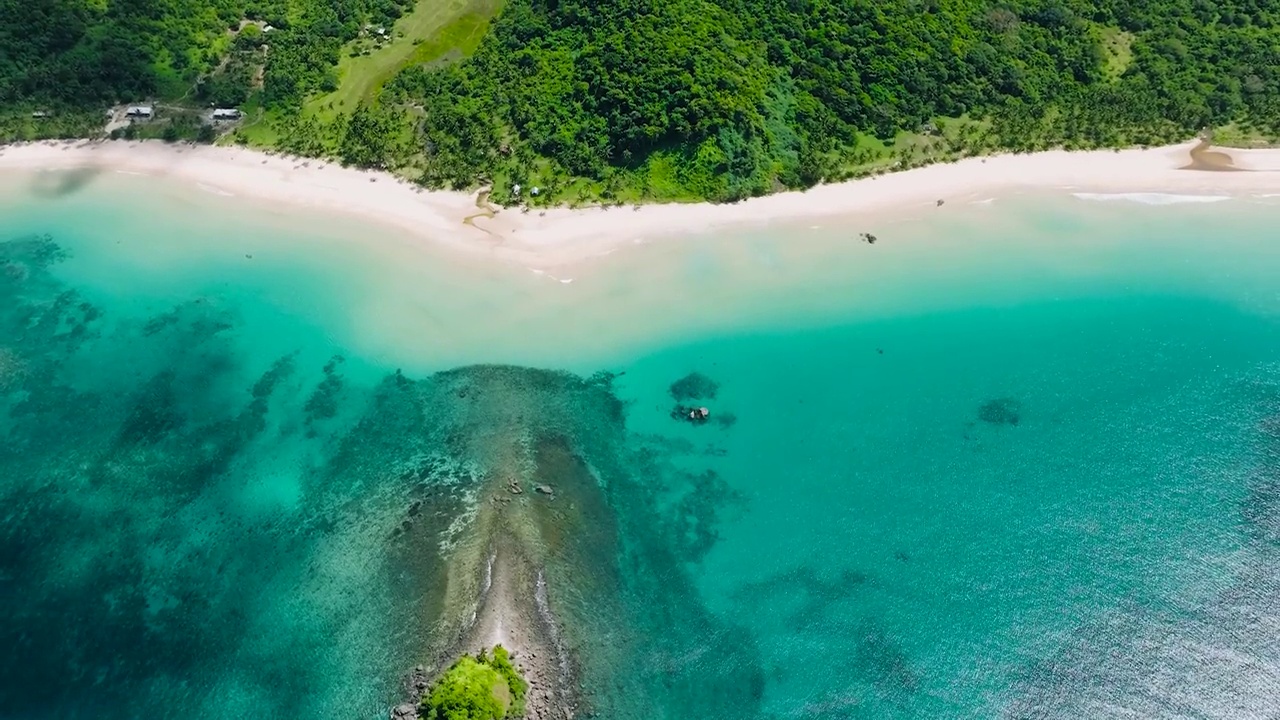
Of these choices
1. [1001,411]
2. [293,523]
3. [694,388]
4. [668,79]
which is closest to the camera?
[293,523]

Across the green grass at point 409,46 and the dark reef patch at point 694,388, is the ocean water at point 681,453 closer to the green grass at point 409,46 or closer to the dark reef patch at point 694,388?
the dark reef patch at point 694,388

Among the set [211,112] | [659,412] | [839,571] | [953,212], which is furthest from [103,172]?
[953,212]

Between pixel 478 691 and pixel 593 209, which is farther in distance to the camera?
pixel 593 209

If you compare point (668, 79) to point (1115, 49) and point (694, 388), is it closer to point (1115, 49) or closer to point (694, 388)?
point (694, 388)

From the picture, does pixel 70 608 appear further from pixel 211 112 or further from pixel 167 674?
pixel 211 112

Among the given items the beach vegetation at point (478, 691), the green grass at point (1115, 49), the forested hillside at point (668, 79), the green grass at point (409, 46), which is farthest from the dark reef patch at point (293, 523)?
the green grass at point (1115, 49)

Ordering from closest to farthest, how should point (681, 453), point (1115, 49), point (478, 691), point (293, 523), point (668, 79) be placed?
1. point (478, 691)
2. point (293, 523)
3. point (681, 453)
4. point (668, 79)
5. point (1115, 49)

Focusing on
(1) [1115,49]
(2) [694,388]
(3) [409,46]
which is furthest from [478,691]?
(1) [1115,49]
